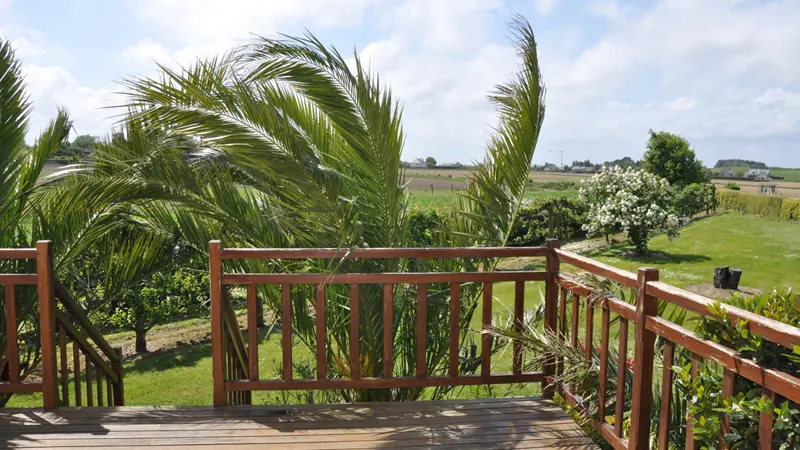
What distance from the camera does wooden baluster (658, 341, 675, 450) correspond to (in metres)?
2.03

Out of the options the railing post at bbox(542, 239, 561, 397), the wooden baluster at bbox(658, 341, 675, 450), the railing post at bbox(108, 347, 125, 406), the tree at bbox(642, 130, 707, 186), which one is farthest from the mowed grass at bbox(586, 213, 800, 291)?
the railing post at bbox(108, 347, 125, 406)

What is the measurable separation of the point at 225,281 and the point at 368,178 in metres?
1.08

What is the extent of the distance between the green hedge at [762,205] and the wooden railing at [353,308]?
23326 mm

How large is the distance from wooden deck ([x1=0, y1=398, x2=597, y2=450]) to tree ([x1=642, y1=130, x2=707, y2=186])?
28.9 metres

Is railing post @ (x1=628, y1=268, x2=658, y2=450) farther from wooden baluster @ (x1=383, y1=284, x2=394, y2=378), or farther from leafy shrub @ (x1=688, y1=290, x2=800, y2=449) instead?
wooden baluster @ (x1=383, y1=284, x2=394, y2=378)

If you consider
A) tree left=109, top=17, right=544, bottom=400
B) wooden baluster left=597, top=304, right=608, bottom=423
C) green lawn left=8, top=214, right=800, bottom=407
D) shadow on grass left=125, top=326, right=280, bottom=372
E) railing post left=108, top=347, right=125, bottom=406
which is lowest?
shadow on grass left=125, top=326, right=280, bottom=372

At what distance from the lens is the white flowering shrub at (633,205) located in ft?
45.0

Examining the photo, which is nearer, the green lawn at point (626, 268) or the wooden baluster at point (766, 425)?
the wooden baluster at point (766, 425)

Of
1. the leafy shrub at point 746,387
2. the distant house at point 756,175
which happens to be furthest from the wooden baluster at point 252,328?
the distant house at point 756,175

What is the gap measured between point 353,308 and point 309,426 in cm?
62

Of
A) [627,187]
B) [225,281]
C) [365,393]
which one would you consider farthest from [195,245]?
[627,187]

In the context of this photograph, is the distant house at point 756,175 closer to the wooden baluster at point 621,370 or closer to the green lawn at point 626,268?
the green lawn at point 626,268

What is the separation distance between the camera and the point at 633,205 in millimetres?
13898

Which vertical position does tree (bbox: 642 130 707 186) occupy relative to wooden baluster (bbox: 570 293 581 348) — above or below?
above
